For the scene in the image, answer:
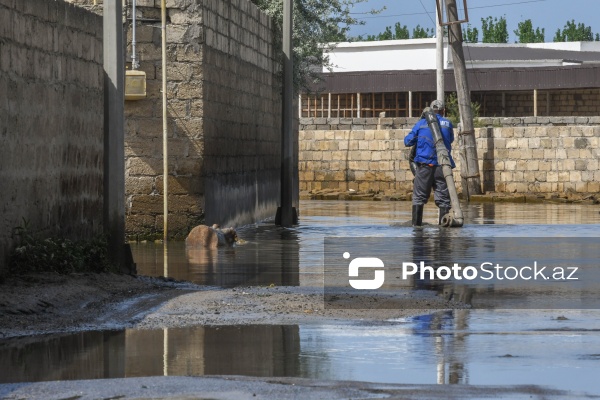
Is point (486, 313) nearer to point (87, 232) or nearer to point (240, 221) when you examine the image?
point (87, 232)

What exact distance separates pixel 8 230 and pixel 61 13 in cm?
262

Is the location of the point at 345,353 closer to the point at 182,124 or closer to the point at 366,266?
the point at 366,266

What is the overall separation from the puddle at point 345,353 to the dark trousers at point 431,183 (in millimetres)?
11257

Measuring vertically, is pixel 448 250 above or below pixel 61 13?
below

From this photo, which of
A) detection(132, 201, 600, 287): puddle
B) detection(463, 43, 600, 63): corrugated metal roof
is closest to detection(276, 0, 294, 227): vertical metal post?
detection(132, 201, 600, 287): puddle

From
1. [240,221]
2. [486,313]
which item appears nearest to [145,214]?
[240,221]

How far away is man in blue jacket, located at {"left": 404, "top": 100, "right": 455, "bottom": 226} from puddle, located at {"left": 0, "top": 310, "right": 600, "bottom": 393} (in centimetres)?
1105

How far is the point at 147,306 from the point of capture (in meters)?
11.4

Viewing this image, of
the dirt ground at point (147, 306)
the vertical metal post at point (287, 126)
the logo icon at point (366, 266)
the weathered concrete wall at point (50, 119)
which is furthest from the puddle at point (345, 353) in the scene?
the vertical metal post at point (287, 126)

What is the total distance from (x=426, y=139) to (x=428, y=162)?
372 mm

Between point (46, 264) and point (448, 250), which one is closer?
point (46, 264)

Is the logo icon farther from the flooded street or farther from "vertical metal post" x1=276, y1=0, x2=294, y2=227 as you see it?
"vertical metal post" x1=276, y1=0, x2=294, y2=227

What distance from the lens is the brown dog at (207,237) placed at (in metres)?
18.5

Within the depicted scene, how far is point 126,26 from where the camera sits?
63.2 ft
